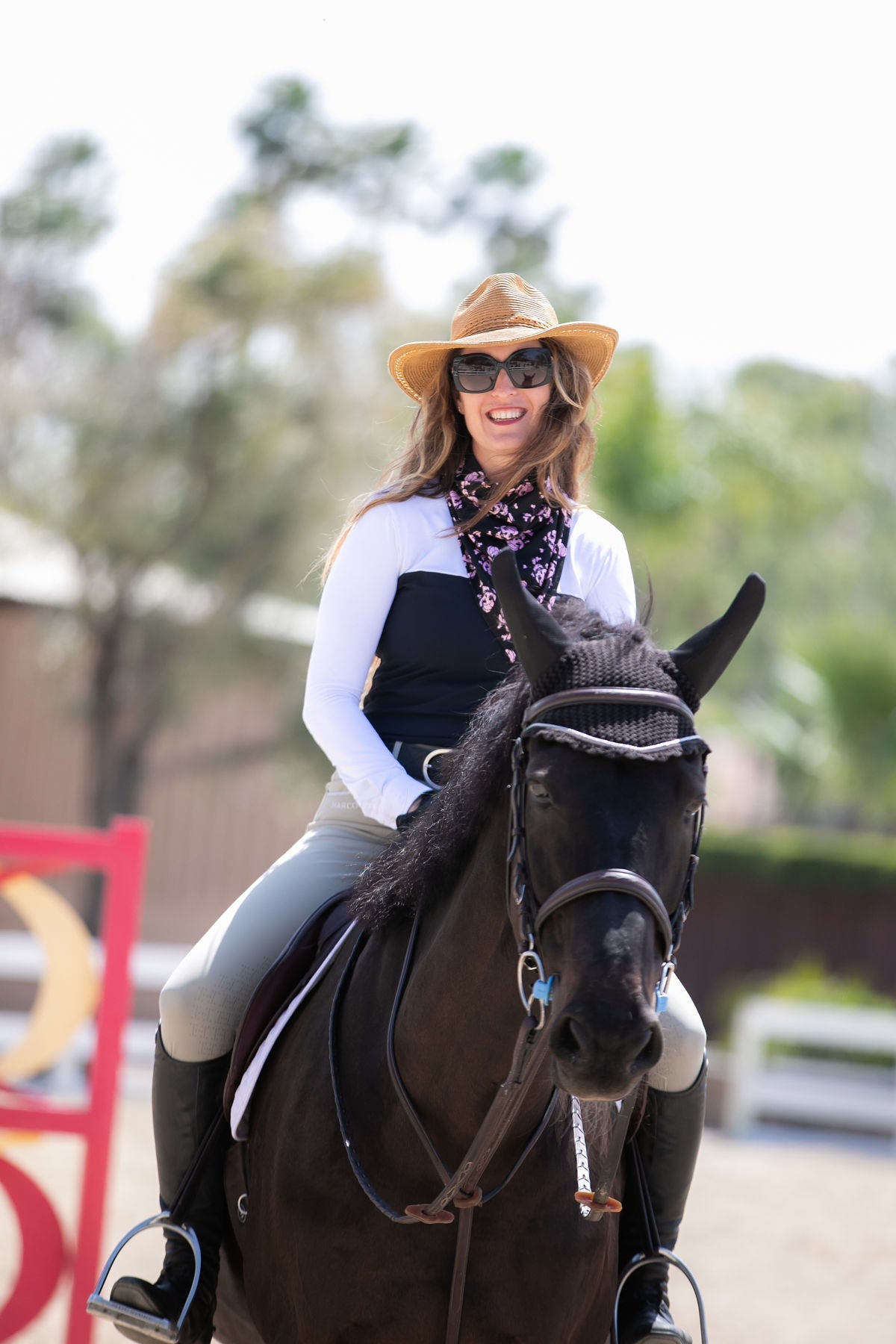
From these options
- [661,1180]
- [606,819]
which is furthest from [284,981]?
[606,819]

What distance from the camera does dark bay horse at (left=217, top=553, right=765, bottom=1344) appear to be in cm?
206

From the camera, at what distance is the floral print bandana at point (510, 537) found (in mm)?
3039

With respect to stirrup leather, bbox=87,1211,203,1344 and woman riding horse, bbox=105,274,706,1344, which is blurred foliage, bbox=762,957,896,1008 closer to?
woman riding horse, bbox=105,274,706,1344

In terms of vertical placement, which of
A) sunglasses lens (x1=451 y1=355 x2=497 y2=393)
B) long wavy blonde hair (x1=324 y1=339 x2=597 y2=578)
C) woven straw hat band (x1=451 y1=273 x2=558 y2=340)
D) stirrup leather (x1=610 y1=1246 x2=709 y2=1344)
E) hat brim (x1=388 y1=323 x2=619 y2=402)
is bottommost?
stirrup leather (x1=610 y1=1246 x2=709 y2=1344)

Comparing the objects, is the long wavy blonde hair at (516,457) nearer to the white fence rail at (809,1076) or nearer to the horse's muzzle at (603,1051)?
the horse's muzzle at (603,1051)

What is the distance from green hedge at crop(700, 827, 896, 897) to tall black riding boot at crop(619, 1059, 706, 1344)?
1443 centimetres

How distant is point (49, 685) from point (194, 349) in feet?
16.4

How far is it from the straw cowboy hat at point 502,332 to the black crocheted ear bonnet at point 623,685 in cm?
123

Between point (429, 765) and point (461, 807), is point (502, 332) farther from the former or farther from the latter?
point (461, 807)

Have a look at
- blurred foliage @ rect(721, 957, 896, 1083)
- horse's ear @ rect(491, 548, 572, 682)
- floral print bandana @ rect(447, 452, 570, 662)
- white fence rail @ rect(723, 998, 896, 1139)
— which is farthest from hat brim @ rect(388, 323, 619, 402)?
blurred foliage @ rect(721, 957, 896, 1083)

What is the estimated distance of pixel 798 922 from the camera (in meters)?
17.7

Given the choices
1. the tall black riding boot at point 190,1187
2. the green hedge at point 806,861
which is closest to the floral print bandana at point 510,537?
the tall black riding boot at point 190,1187

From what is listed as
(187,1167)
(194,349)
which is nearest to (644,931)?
(187,1167)

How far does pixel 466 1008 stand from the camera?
2518 mm
